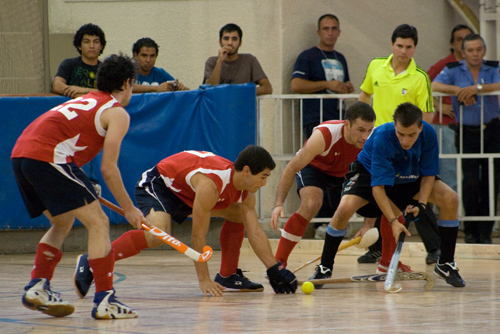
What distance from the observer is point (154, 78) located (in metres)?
9.46

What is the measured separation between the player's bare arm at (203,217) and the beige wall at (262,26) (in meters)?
4.60

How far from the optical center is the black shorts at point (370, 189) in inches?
245

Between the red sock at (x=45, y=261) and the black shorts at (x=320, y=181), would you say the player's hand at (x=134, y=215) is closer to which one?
the red sock at (x=45, y=261)

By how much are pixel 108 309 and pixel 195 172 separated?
4.94ft

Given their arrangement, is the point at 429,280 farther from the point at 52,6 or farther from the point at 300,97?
the point at 52,6

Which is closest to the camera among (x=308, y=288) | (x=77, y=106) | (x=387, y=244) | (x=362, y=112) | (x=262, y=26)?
(x=77, y=106)

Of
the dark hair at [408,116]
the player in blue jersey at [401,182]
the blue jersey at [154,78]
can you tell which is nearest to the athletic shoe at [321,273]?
the player in blue jersey at [401,182]

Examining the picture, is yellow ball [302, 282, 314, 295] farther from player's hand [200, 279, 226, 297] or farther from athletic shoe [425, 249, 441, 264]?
athletic shoe [425, 249, 441, 264]

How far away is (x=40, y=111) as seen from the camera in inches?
352

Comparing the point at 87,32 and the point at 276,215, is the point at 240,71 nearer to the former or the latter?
the point at 87,32

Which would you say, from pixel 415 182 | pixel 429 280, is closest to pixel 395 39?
pixel 415 182

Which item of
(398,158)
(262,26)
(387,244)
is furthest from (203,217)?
(262,26)

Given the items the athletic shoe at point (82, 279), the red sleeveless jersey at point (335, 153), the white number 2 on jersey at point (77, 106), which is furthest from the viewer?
the red sleeveless jersey at point (335, 153)

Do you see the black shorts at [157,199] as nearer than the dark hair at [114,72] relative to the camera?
No
